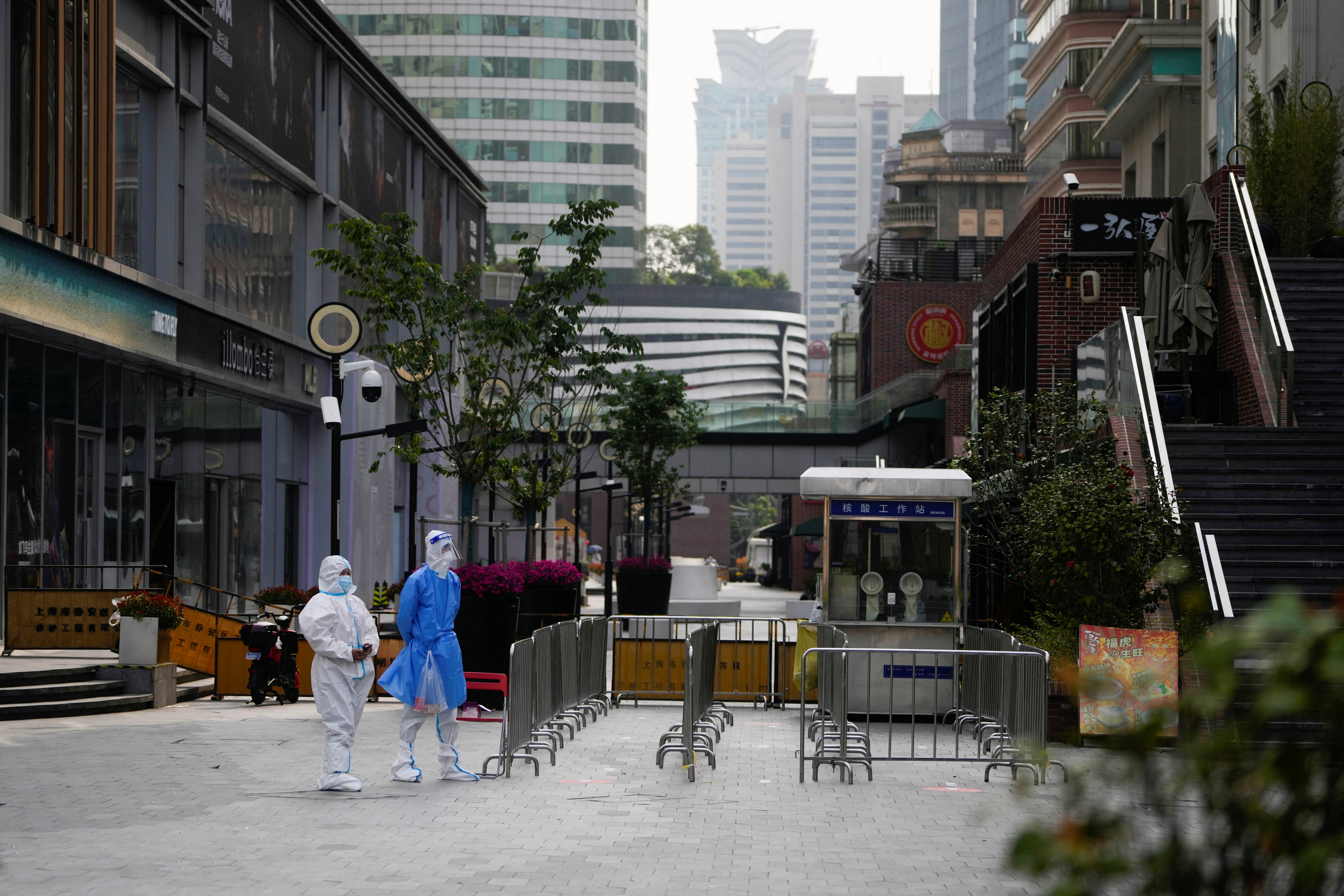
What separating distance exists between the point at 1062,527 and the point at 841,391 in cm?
7127

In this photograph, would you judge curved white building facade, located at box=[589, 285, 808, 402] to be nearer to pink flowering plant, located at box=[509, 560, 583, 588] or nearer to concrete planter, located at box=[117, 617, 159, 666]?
pink flowering plant, located at box=[509, 560, 583, 588]

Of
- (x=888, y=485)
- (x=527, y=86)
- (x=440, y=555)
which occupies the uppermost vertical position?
(x=527, y=86)

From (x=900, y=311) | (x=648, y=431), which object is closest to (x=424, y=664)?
(x=648, y=431)

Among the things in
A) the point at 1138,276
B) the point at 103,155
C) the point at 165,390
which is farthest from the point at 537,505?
the point at 1138,276

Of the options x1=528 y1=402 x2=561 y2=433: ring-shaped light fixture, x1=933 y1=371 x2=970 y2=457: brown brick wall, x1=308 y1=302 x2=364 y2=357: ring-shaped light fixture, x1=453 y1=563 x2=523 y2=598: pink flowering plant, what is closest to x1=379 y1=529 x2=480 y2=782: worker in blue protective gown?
x1=453 y1=563 x2=523 y2=598: pink flowering plant

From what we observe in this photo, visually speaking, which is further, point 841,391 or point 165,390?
point 841,391

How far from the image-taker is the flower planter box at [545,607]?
19016mm

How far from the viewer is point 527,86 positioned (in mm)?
98250

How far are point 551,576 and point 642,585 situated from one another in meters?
19.2

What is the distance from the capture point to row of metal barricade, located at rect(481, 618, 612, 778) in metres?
12.3

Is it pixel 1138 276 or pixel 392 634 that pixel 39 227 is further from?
pixel 1138 276

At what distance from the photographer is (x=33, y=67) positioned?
786 inches

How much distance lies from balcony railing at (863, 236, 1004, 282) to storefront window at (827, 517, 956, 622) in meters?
45.7

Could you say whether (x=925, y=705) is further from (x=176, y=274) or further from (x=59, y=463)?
(x=176, y=274)
